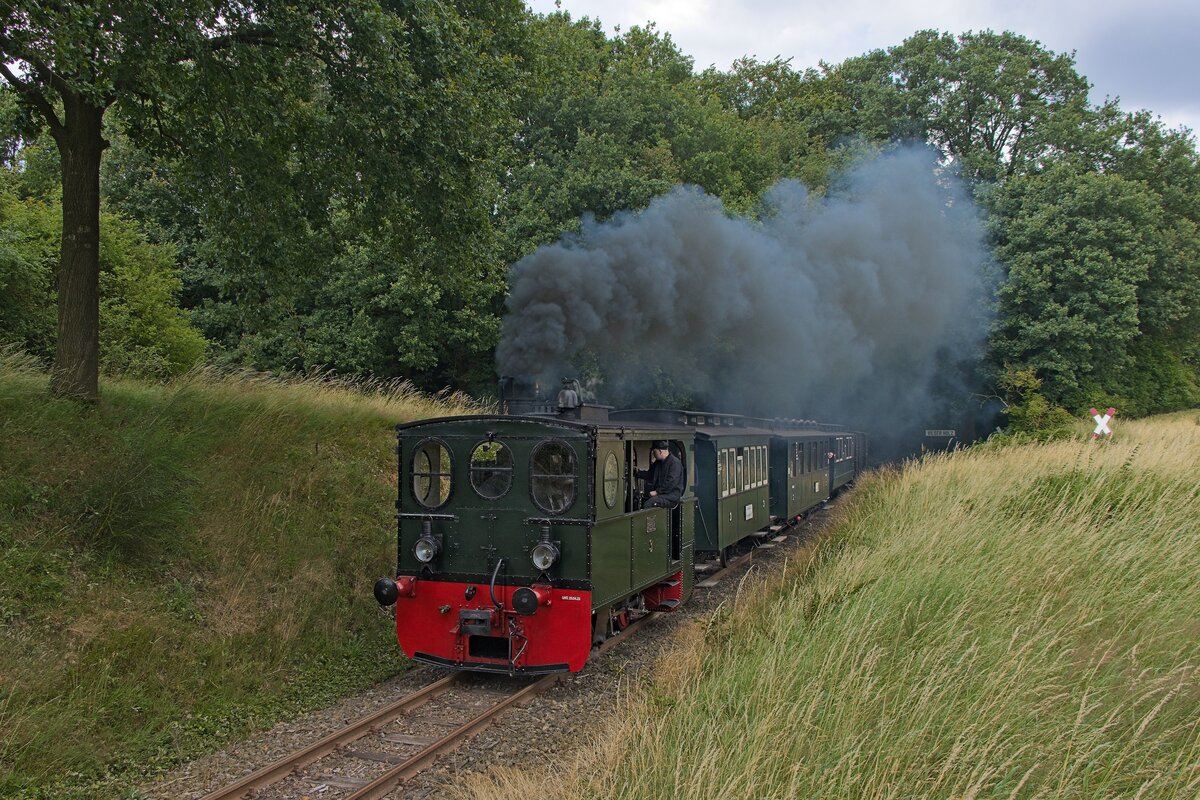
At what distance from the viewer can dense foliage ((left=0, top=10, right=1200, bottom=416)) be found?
969 cm

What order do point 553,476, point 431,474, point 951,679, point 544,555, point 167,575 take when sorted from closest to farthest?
point 951,679 → point 544,555 → point 553,476 → point 431,474 → point 167,575

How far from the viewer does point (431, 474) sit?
8242mm

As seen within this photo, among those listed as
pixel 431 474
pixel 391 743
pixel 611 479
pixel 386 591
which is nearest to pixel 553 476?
pixel 611 479

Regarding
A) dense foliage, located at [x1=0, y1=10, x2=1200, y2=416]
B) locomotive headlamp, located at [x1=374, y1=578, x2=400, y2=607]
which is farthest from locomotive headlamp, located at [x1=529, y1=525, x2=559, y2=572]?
dense foliage, located at [x1=0, y1=10, x2=1200, y2=416]

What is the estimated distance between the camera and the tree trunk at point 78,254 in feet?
31.3

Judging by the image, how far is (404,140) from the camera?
9.91 meters

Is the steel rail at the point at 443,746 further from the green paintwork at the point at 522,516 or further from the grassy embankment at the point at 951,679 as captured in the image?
the green paintwork at the point at 522,516

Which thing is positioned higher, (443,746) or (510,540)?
(510,540)

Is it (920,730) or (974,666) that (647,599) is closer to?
(974,666)

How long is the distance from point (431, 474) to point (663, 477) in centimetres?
256

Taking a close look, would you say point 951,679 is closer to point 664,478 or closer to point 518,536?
point 518,536

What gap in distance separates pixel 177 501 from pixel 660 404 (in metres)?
14.2

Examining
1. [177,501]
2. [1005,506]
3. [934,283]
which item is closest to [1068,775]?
[1005,506]

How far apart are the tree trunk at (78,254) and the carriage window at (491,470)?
5.03m
